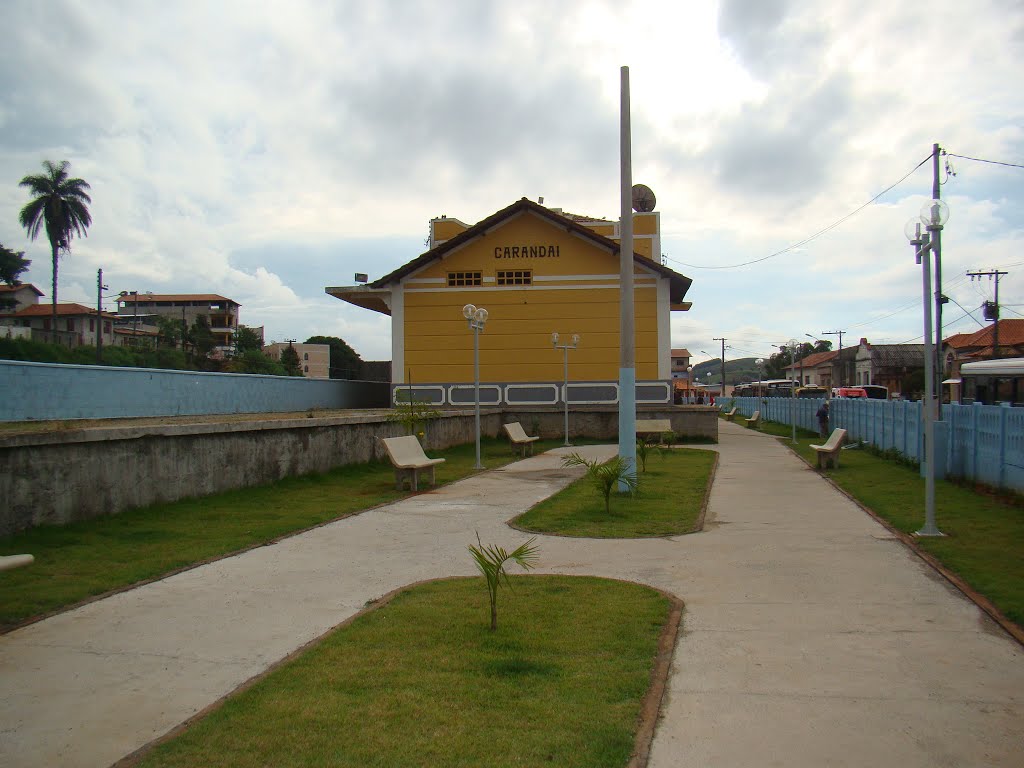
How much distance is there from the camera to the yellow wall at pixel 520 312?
98.4ft

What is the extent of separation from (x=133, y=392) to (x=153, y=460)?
9424 millimetres

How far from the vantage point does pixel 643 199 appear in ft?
126

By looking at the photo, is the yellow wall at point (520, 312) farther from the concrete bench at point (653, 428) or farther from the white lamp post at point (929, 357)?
the white lamp post at point (929, 357)

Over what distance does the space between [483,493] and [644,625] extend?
7.64 meters

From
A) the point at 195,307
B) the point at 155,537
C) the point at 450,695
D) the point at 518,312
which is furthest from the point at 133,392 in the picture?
the point at 195,307

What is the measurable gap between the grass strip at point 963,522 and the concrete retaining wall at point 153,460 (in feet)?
28.3

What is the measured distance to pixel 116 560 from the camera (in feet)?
25.1

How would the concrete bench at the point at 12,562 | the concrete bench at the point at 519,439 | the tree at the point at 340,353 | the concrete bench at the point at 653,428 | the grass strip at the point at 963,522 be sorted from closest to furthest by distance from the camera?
the concrete bench at the point at 12,562 < the grass strip at the point at 963,522 < the concrete bench at the point at 519,439 < the concrete bench at the point at 653,428 < the tree at the point at 340,353

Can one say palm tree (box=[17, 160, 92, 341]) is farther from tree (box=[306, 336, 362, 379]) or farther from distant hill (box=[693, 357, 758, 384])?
distant hill (box=[693, 357, 758, 384])

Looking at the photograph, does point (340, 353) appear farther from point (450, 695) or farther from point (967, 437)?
Result: point (450, 695)

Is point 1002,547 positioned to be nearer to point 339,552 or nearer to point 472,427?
point 339,552

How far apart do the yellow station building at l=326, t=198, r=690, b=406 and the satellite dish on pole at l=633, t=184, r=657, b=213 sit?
28.9 feet

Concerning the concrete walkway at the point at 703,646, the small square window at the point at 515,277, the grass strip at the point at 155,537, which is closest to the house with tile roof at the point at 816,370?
the small square window at the point at 515,277

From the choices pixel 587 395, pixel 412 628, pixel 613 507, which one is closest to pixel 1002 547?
pixel 613 507
